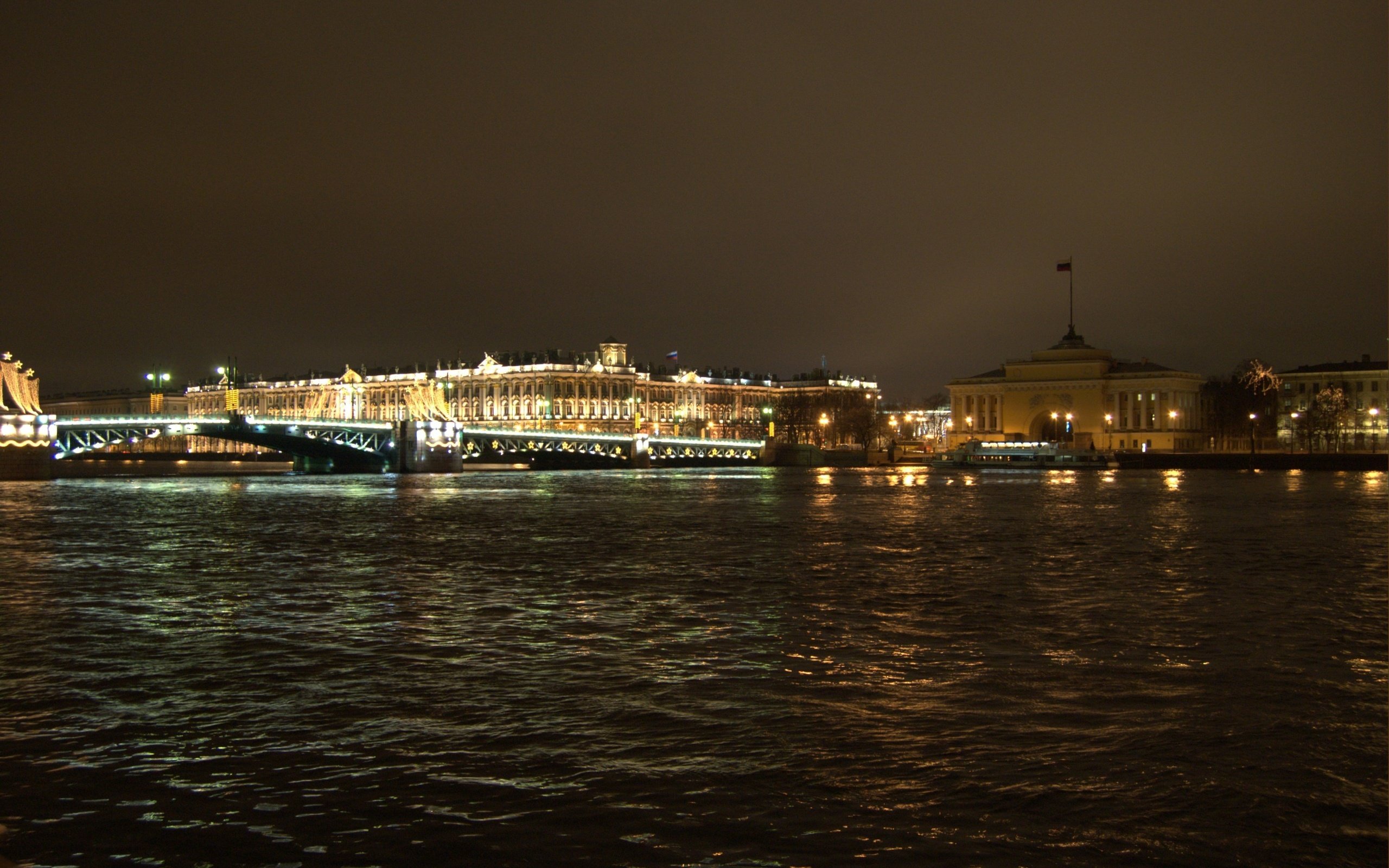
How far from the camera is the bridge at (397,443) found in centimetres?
7262

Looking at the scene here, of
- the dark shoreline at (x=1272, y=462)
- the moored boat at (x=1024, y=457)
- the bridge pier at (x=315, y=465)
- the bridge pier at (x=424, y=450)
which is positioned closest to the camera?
the dark shoreline at (x=1272, y=462)

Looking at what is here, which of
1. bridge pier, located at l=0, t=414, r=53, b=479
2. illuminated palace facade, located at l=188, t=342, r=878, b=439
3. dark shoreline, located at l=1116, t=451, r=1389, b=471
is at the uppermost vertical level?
illuminated palace facade, located at l=188, t=342, r=878, b=439

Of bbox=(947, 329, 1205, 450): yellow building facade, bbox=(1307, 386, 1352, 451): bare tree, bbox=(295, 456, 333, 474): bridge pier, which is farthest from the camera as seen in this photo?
bbox=(947, 329, 1205, 450): yellow building facade

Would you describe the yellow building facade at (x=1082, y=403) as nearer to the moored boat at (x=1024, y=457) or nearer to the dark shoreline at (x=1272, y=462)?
the moored boat at (x=1024, y=457)

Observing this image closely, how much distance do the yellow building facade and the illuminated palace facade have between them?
1223 inches

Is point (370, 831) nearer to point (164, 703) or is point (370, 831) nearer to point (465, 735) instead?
point (465, 735)

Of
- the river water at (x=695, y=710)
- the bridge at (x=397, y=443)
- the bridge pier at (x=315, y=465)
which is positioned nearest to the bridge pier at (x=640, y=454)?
the bridge at (x=397, y=443)

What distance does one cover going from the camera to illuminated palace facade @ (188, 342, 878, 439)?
139625 millimetres

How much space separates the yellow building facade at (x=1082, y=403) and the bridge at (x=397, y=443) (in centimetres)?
2104

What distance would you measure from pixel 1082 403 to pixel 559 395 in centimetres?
5286

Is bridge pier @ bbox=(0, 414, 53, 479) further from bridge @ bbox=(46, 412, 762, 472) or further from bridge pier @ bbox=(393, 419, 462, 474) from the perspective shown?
bridge pier @ bbox=(393, 419, 462, 474)

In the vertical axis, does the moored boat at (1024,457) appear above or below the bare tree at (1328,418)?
below

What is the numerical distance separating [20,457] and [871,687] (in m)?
70.3

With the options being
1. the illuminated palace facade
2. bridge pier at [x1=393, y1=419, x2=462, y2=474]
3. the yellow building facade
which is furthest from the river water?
the illuminated palace facade
